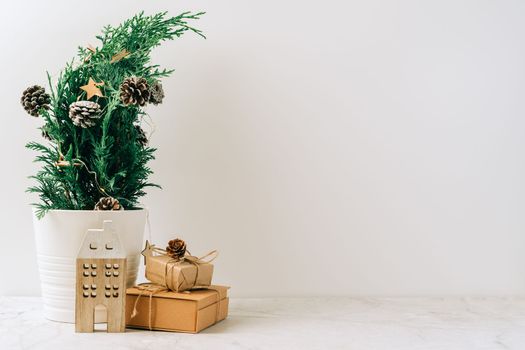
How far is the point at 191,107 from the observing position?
4.91 feet

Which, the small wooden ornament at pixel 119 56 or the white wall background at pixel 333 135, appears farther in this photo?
the white wall background at pixel 333 135

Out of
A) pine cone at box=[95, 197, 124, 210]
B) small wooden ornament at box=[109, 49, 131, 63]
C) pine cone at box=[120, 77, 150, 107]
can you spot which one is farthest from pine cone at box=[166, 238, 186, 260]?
small wooden ornament at box=[109, 49, 131, 63]

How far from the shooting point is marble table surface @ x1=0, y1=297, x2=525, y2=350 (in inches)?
40.5

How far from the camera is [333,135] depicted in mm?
1515

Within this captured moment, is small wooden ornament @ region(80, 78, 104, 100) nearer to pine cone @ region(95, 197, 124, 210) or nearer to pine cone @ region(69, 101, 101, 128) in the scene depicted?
pine cone @ region(69, 101, 101, 128)

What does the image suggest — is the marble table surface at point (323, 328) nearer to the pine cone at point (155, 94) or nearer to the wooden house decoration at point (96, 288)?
the wooden house decoration at point (96, 288)

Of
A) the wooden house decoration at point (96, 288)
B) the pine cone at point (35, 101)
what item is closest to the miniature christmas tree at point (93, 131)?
the pine cone at point (35, 101)

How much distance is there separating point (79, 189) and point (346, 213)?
0.65 m

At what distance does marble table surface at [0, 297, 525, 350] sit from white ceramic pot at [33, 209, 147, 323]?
46mm

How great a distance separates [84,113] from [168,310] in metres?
0.40

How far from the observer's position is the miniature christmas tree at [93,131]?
3.83 ft

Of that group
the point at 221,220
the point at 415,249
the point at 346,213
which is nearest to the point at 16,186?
the point at 221,220

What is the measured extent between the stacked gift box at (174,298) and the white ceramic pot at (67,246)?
62 millimetres

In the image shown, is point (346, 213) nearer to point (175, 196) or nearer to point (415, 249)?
point (415, 249)
